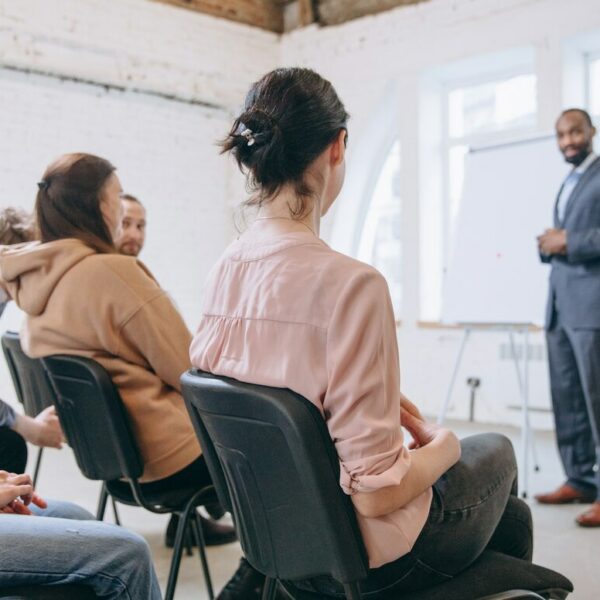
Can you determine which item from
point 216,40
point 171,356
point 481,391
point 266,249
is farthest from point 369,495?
point 216,40

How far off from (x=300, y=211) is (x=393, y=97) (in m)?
5.55

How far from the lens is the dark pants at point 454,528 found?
1187mm

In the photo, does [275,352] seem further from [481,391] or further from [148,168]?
[148,168]

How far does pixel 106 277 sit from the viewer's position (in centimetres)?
191

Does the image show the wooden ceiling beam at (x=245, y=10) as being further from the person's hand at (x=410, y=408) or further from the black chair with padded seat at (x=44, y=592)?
the black chair with padded seat at (x=44, y=592)

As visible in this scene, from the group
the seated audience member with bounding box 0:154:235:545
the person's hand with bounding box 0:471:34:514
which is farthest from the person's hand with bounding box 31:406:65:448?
the person's hand with bounding box 0:471:34:514

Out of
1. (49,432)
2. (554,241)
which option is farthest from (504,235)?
(49,432)

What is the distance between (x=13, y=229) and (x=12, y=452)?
0.95 meters

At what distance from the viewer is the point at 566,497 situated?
3328 millimetres

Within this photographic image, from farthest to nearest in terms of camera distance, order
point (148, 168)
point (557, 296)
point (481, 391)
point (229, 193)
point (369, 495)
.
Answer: point (229, 193) → point (148, 168) → point (481, 391) → point (557, 296) → point (369, 495)

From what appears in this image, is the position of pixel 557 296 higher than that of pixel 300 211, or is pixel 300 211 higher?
pixel 300 211

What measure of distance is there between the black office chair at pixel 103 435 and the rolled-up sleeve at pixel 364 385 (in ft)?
2.65

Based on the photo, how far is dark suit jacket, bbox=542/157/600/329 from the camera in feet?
10.3

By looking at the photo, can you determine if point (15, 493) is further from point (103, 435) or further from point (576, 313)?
point (576, 313)
